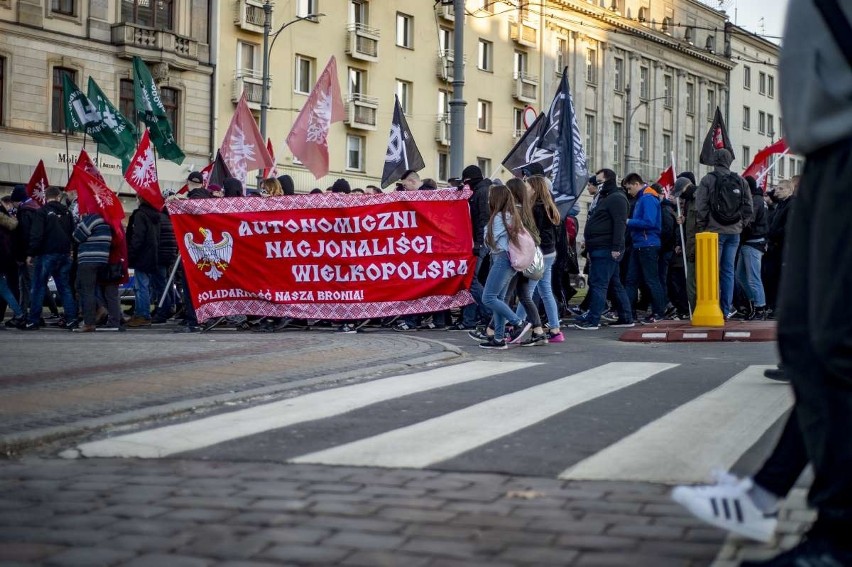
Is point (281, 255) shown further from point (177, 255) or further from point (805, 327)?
point (805, 327)

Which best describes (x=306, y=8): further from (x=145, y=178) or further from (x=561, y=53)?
(x=145, y=178)

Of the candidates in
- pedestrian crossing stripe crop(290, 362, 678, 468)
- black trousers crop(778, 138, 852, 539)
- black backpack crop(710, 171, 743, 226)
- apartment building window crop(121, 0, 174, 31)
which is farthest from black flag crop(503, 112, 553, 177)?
apartment building window crop(121, 0, 174, 31)

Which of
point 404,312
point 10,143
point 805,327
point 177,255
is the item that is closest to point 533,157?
point 404,312

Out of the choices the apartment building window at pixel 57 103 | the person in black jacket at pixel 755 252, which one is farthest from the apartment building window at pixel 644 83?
the person in black jacket at pixel 755 252

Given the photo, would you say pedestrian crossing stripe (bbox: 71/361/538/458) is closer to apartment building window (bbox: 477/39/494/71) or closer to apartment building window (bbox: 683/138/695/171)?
apartment building window (bbox: 477/39/494/71)

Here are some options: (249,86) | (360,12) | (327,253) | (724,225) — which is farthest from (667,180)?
(360,12)

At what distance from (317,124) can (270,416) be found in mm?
12352

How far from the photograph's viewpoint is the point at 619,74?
68250 mm

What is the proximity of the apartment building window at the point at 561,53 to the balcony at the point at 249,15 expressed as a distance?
21241mm

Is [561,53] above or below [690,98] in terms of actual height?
above

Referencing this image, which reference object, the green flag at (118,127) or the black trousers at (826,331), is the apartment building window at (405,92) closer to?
the green flag at (118,127)

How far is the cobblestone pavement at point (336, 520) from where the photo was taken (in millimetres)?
4113

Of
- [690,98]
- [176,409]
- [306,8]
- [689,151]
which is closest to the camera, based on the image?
[176,409]

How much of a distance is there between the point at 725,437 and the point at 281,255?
10.2 m
